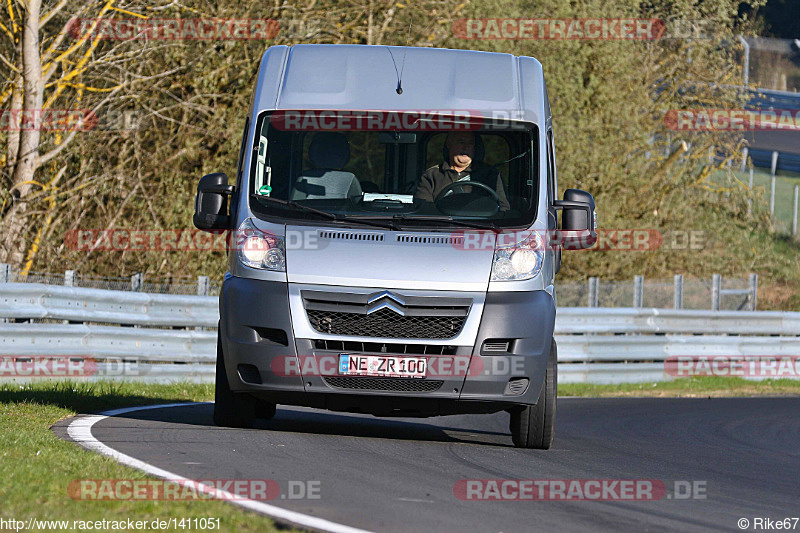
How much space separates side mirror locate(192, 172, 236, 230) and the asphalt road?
1.44 metres

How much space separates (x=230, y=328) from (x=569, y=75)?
18714 millimetres

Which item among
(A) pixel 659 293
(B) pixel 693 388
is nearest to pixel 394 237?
(B) pixel 693 388

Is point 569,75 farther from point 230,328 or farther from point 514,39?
point 230,328

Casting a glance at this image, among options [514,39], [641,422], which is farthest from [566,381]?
[514,39]

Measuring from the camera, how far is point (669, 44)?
28.1 meters

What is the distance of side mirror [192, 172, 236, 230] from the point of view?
8727 mm

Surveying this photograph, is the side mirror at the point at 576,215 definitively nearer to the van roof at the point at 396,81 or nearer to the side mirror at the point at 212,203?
the van roof at the point at 396,81

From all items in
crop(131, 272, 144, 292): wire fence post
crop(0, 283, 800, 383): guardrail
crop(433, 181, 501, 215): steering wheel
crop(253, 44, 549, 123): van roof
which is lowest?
crop(0, 283, 800, 383): guardrail

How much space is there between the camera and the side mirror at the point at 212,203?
8.73 metres

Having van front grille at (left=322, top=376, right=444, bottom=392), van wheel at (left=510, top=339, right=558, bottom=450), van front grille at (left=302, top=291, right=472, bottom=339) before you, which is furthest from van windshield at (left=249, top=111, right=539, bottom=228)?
van wheel at (left=510, top=339, right=558, bottom=450)

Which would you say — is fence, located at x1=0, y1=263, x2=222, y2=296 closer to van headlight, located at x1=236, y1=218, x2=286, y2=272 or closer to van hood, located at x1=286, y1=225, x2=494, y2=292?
van headlight, located at x1=236, y1=218, x2=286, y2=272

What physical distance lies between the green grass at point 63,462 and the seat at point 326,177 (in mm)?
2339

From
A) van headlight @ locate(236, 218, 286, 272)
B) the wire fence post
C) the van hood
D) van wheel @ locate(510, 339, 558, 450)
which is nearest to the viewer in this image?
the van hood

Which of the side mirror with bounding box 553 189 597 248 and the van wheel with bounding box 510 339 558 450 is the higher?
the side mirror with bounding box 553 189 597 248
